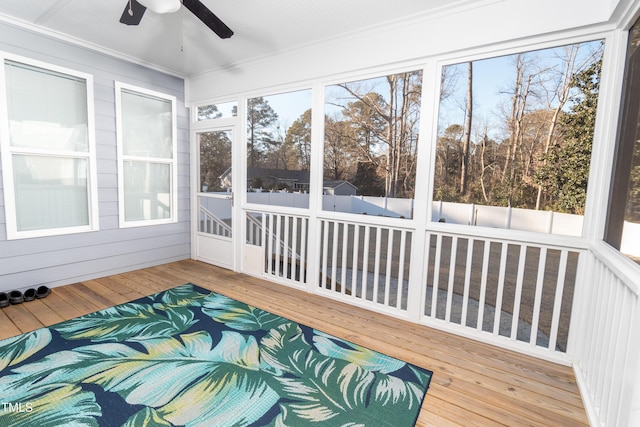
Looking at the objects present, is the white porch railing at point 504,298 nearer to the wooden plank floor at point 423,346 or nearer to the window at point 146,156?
the wooden plank floor at point 423,346

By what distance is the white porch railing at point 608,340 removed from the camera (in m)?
1.22

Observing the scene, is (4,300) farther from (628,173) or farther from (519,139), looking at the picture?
(628,173)

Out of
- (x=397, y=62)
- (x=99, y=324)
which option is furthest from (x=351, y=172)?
(x=99, y=324)

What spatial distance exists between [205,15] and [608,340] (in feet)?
10.4

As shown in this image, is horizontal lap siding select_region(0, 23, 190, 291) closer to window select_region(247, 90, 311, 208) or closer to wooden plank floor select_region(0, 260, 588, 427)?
wooden plank floor select_region(0, 260, 588, 427)

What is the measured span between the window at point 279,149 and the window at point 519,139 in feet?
4.81

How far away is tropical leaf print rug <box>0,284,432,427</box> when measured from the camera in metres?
1.58

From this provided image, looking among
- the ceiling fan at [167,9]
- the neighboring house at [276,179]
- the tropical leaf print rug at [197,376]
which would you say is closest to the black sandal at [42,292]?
the tropical leaf print rug at [197,376]

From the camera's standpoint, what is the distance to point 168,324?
254 centimetres

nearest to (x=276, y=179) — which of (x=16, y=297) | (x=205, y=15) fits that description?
(x=205, y=15)

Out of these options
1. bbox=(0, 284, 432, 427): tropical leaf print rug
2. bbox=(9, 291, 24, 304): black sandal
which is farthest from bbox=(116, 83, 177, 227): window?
bbox=(0, 284, 432, 427): tropical leaf print rug

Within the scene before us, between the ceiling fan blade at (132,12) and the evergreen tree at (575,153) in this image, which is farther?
the evergreen tree at (575,153)

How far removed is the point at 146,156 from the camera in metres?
3.92

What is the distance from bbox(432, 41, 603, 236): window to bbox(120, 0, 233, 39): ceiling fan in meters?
1.86
